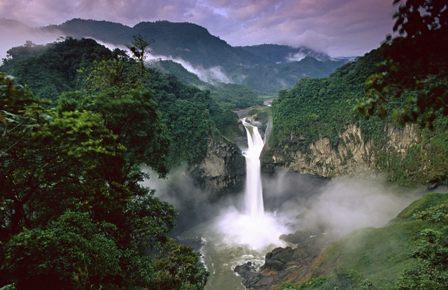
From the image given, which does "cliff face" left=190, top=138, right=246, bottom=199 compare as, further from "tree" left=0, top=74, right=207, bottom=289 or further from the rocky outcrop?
"tree" left=0, top=74, right=207, bottom=289

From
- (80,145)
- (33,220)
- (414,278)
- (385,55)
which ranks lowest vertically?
(414,278)

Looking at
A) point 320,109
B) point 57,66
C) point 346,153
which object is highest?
point 57,66

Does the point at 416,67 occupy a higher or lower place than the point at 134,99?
lower

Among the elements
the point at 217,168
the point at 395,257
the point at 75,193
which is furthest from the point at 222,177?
the point at 75,193

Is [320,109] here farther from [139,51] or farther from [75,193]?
[75,193]

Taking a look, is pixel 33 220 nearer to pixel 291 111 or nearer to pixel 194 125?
pixel 194 125

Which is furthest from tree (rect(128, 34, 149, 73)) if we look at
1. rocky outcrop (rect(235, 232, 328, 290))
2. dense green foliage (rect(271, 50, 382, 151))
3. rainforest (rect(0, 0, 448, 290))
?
dense green foliage (rect(271, 50, 382, 151))

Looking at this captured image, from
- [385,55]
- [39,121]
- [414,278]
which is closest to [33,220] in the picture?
[39,121]
